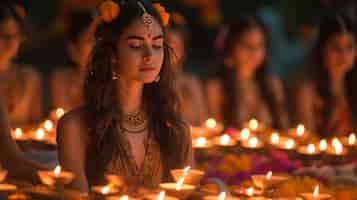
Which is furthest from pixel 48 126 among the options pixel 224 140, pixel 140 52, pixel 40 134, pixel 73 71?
pixel 140 52

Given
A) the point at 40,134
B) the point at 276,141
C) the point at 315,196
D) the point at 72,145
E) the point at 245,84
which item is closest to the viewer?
the point at 315,196

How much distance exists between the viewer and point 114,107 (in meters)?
3.97

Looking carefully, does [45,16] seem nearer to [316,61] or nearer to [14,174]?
[316,61]

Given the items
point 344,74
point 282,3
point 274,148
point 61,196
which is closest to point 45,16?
point 282,3

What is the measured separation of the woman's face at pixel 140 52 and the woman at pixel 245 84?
3042 millimetres

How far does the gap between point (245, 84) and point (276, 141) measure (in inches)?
67.3

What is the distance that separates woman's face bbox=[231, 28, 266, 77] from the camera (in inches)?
272

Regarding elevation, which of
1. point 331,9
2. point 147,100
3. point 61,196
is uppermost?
point 331,9

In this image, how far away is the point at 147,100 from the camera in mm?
4094

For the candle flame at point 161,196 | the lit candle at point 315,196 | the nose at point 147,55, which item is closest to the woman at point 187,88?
the nose at point 147,55

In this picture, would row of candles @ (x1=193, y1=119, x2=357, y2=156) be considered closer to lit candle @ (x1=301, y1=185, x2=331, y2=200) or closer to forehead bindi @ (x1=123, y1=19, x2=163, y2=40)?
lit candle @ (x1=301, y1=185, x2=331, y2=200)

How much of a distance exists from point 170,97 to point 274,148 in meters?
1.33

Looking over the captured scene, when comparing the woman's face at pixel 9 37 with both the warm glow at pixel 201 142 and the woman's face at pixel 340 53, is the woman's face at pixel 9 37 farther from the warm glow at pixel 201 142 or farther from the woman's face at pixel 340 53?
the woman's face at pixel 340 53

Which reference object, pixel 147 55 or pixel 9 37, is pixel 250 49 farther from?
pixel 147 55
